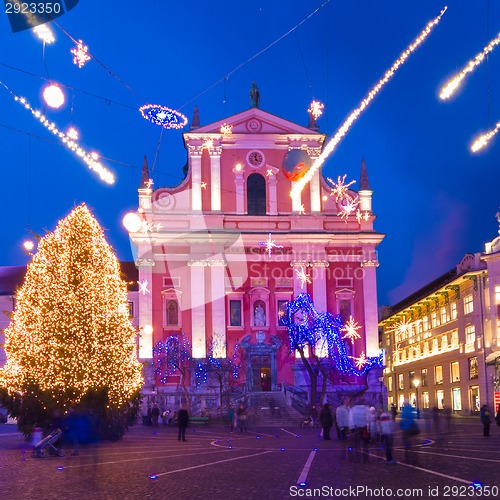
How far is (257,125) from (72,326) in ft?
95.9

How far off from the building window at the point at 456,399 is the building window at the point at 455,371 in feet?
2.34

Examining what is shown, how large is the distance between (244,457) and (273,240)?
31787mm

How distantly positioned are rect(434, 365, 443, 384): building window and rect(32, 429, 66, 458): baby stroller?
1682 inches

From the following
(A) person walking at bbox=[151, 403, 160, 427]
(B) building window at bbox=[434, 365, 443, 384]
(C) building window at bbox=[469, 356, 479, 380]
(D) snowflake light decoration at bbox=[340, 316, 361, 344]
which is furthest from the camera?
(B) building window at bbox=[434, 365, 443, 384]

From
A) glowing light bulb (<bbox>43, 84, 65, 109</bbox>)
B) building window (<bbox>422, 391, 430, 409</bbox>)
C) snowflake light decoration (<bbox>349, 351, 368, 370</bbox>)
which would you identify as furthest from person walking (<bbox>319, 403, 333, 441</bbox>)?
building window (<bbox>422, 391, 430, 409</bbox>)

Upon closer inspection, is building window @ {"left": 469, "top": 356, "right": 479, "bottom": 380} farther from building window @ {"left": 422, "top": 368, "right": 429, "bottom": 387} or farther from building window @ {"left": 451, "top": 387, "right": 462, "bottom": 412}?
building window @ {"left": 422, "top": 368, "right": 429, "bottom": 387}

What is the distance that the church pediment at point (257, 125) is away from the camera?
2078 inches

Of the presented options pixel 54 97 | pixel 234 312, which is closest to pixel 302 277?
pixel 234 312

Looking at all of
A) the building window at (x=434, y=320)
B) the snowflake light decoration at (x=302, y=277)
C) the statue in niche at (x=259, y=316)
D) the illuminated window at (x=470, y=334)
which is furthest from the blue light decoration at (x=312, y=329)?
the building window at (x=434, y=320)

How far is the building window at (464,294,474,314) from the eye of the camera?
52931 mm

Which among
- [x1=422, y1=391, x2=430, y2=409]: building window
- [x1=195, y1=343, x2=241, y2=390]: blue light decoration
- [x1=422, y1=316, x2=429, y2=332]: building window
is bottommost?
[x1=422, y1=391, x2=430, y2=409]: building window

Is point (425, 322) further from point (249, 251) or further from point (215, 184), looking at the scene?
point (215, 184)

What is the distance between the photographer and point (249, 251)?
5197 cm

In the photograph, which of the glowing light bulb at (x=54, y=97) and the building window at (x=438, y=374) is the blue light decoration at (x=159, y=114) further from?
the building window at (x=438, y=374)
